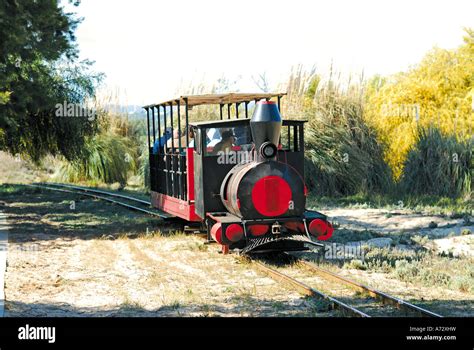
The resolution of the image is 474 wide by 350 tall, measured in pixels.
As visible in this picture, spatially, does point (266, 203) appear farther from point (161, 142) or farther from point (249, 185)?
point (161, 142)

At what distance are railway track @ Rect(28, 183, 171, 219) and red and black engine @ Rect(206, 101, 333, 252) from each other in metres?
5.54

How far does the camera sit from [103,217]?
707 inches

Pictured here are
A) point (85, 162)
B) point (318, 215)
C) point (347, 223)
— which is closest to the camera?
point (318, 215)

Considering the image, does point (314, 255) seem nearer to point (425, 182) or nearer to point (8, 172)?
point (425, 182)

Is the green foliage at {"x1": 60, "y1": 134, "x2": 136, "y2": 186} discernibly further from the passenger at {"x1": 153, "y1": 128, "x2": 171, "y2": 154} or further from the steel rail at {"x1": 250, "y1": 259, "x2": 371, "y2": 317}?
the steel rail at {"x1": 250, "y1": 259, "x2": 371, "y2": 317}

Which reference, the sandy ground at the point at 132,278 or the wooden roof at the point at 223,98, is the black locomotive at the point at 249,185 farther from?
the sandy ground at the point at 132,278

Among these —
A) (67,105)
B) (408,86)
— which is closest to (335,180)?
(67,105)

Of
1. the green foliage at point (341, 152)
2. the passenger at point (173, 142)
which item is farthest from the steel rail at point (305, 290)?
the green foliage at point (341, 152)

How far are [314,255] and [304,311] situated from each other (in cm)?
355

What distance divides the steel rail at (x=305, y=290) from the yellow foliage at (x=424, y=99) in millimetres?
10696

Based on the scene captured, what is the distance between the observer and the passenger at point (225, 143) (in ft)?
38.2

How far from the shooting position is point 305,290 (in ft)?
28.6

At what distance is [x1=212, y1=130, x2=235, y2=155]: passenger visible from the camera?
38.2 ft

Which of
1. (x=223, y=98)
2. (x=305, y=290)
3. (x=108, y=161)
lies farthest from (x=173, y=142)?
(x=108, y=161)
